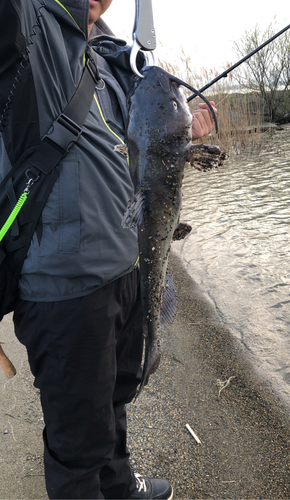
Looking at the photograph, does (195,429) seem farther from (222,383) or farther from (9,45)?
(9,45)

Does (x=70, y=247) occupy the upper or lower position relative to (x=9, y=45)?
lower

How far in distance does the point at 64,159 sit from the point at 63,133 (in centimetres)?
10

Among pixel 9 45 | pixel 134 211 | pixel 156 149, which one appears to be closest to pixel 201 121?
pixel 156 149

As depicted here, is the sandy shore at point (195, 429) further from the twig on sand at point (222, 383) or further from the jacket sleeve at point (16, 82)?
the jacket sleeve at point (16, 82)

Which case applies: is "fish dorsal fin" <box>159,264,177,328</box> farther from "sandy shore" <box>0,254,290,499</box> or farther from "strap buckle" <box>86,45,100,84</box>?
"sandy shore" <box>0,254,290,499</box>

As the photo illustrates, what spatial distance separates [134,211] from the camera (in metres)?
1.16

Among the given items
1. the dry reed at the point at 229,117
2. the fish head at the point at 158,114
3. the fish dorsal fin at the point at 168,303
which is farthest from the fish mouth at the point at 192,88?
the dry reed at the point at 229,117

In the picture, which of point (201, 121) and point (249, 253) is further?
point (249, 253)

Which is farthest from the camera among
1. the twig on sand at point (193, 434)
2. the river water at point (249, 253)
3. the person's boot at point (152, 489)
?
the river water at point (249, 253)

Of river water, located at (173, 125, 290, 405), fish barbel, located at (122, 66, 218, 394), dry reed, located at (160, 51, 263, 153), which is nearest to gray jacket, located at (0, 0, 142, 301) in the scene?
fish barbel, located at (122, 66, 218, 394)

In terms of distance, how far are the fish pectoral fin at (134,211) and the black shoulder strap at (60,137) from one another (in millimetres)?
368

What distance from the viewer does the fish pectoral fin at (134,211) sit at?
1.15m

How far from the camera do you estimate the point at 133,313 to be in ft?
5.51

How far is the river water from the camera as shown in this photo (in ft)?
10.8
